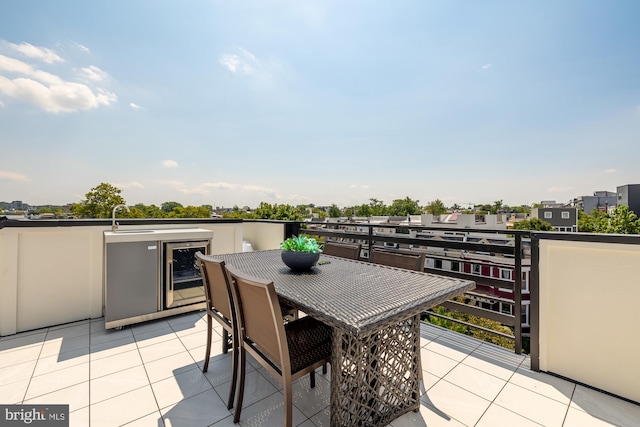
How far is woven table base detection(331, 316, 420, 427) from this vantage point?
121 centimetres

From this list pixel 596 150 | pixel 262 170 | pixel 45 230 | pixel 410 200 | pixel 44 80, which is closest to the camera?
pixel 45 230

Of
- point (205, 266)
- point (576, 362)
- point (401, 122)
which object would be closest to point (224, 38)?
point (205, 266)

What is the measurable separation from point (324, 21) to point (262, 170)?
6.59 metres

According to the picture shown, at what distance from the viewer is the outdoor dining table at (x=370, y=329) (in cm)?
108

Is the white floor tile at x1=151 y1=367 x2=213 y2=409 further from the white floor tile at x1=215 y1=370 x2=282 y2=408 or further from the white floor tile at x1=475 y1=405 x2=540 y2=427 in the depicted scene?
the white floor tile at x1=475 y1=405 x2=540 y2=427

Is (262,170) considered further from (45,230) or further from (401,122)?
(45,230)

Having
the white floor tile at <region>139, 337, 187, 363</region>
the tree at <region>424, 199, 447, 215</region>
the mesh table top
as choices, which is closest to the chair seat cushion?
the mesh table top

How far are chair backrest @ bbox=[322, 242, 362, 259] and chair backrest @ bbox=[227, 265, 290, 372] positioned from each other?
4.54 ft

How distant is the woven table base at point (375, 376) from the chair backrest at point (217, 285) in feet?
2.28

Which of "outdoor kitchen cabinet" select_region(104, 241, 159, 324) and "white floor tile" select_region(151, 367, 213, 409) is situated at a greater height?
"outdoor kitchen cabinet" select_region(104, 241, 159, 324)

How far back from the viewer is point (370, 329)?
941 millimetres

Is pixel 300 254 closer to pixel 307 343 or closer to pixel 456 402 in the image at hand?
pixel 307 343

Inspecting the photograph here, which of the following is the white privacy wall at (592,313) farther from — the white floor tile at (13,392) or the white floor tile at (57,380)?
the white floor tile at (13,392)

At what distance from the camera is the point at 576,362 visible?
1.76 metres
